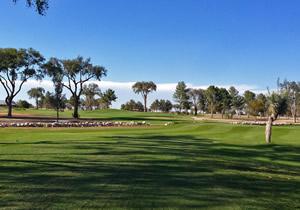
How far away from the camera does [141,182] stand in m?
9.41

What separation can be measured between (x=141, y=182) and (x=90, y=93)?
117734 millimetres

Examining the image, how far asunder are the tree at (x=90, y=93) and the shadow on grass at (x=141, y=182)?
343 ft

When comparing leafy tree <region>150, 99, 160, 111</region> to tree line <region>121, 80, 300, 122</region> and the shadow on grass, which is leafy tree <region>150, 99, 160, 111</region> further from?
the shadow on grass

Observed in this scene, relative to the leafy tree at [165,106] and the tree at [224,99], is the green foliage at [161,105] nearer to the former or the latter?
the leafy tree at [165,106]

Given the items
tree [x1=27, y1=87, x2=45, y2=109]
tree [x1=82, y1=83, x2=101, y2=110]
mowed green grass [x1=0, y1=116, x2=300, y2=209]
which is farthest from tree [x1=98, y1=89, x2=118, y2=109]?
mowed green grass [x1=0, y1=116, x2=300, y2=209]

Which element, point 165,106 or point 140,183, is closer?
point 140,183

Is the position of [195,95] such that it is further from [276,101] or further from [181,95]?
[276,101]

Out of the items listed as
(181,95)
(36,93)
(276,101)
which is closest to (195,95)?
(181,95)

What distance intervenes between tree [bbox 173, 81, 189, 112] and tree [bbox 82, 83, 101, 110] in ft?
74.7

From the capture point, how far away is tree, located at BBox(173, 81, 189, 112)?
11734cm

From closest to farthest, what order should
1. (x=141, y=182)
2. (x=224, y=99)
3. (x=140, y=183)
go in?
(x=140, y=183)
(x=141, y=182)
(x=224, y=99)

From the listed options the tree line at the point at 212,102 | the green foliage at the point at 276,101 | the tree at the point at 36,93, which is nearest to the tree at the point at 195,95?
the tree line at the point at 212,102

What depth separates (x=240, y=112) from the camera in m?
123

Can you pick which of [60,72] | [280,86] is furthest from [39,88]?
[280,86]
